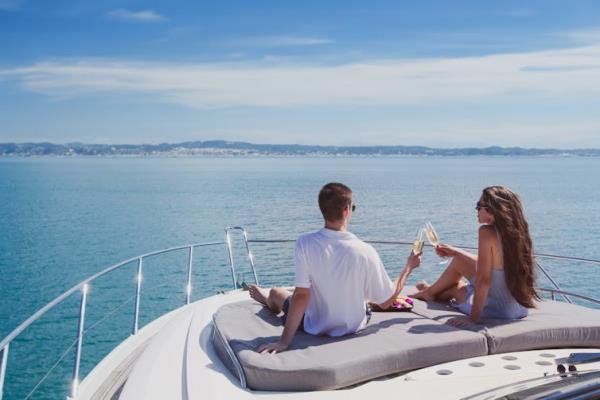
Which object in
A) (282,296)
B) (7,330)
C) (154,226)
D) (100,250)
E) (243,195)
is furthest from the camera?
(243,195)

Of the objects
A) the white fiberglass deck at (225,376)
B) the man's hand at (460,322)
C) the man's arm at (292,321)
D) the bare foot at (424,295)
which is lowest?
the white fiberglass deck at (225,376)

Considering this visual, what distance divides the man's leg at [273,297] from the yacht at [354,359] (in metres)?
0.06

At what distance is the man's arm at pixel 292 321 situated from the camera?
2982 mm

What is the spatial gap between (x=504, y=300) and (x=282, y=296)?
135 centimetres

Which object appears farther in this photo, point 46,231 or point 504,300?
point 46,231

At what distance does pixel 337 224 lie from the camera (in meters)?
3.18

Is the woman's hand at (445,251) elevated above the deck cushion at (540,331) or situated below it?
above

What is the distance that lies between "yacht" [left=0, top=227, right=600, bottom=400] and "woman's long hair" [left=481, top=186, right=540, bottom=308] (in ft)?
0.60

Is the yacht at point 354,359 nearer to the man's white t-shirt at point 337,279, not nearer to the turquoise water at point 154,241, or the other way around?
the man's white t-shirt at point 337,279

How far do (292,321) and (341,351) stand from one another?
0.29 metres

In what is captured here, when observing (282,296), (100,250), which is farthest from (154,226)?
(282,296)

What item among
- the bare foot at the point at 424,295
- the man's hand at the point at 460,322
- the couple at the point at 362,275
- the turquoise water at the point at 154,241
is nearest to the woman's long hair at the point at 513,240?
the couple at the point at 362,275

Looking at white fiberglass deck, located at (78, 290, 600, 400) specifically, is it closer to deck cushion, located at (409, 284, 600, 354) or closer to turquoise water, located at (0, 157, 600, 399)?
deck cushion, located at (409, 284, 600, 354)

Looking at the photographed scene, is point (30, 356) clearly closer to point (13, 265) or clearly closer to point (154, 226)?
point (13, 265)
